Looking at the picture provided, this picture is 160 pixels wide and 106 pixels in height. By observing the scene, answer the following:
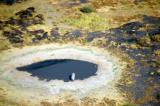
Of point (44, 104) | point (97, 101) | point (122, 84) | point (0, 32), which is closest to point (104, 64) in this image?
point (122, 84)

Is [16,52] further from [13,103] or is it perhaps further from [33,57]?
[13,103]

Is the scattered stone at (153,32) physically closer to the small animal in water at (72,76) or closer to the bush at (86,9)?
the bush at (86,9)

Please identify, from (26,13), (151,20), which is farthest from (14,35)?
(151,20)

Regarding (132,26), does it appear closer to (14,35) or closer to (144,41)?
(144,41)

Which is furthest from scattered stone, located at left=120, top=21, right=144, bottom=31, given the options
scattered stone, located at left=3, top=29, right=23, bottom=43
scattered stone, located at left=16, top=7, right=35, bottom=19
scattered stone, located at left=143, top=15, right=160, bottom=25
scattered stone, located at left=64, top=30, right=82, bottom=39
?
scattered stone, located at left=3, top=29, right=23, bottom=43

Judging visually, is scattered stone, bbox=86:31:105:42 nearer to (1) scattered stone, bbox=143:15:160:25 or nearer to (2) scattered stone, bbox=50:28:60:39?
(2) scattered stone, bbox=50:28:60:39

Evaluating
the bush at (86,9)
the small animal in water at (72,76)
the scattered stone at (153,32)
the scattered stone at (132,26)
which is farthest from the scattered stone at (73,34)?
the small animal in water at (72,76)
